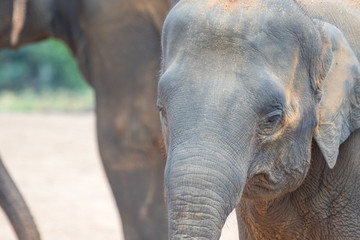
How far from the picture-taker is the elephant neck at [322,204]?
3.72 m

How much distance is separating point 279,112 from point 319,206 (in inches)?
22.9

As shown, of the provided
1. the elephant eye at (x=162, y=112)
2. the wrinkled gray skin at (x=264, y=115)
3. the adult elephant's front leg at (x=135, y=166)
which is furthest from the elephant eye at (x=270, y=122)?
the adult elephant's front leg at (x=135, y=166)

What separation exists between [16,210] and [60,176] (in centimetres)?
594

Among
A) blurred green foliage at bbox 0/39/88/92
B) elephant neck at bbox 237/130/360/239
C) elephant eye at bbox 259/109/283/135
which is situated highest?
elephant eye at bbox 259/109/283/135

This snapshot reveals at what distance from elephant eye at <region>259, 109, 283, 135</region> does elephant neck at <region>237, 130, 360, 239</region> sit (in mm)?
427

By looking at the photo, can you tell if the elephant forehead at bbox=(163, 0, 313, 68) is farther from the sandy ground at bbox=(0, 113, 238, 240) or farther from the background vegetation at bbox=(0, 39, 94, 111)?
the background vegetation at bbox=(0, 39, 94, 111)

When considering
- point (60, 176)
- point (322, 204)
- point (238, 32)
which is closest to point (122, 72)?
point (322, 204)

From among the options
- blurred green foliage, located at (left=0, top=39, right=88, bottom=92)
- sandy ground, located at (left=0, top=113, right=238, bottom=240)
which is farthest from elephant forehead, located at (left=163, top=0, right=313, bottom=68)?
blurred green foliage, located at (left=0, top=39, right=88, bottom=92)

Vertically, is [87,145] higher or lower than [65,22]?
lower

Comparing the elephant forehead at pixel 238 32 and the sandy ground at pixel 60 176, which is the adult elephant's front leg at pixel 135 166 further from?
the elephant forehead at pixel 238 32

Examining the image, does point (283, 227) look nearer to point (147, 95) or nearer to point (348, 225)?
point (348, 225)

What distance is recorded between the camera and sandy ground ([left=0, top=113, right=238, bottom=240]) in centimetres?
795

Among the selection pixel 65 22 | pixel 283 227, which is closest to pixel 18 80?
pixel 65 22

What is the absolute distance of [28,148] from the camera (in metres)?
11.4
